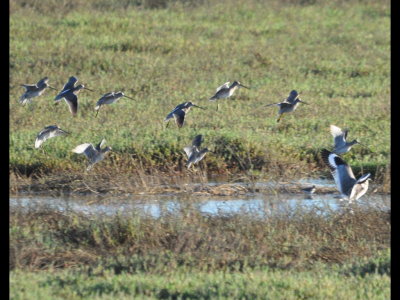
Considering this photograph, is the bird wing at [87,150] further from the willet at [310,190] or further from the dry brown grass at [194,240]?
the willet at [310,190]

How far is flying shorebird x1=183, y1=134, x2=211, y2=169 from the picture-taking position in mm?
9289

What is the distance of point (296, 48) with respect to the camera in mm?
16438

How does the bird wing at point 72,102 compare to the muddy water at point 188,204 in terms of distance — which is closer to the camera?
the muddy water at point 188,204

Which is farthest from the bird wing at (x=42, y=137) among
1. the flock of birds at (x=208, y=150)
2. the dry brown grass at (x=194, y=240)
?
the dry brown grass at (x=194, y=240)

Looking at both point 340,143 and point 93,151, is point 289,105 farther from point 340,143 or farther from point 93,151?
point 93,151

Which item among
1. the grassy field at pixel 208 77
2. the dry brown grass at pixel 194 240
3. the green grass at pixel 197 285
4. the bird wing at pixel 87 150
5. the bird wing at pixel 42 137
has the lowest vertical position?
the grassy field at pixel 208 77

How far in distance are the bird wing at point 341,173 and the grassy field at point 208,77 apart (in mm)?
755

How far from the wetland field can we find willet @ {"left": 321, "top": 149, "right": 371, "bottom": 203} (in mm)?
137

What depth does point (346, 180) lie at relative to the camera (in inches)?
321

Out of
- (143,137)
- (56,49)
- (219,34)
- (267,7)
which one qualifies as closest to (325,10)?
(267,7)

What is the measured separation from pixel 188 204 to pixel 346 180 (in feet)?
4.87

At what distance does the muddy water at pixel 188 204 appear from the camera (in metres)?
7.48

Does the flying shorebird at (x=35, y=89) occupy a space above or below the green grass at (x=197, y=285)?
below
